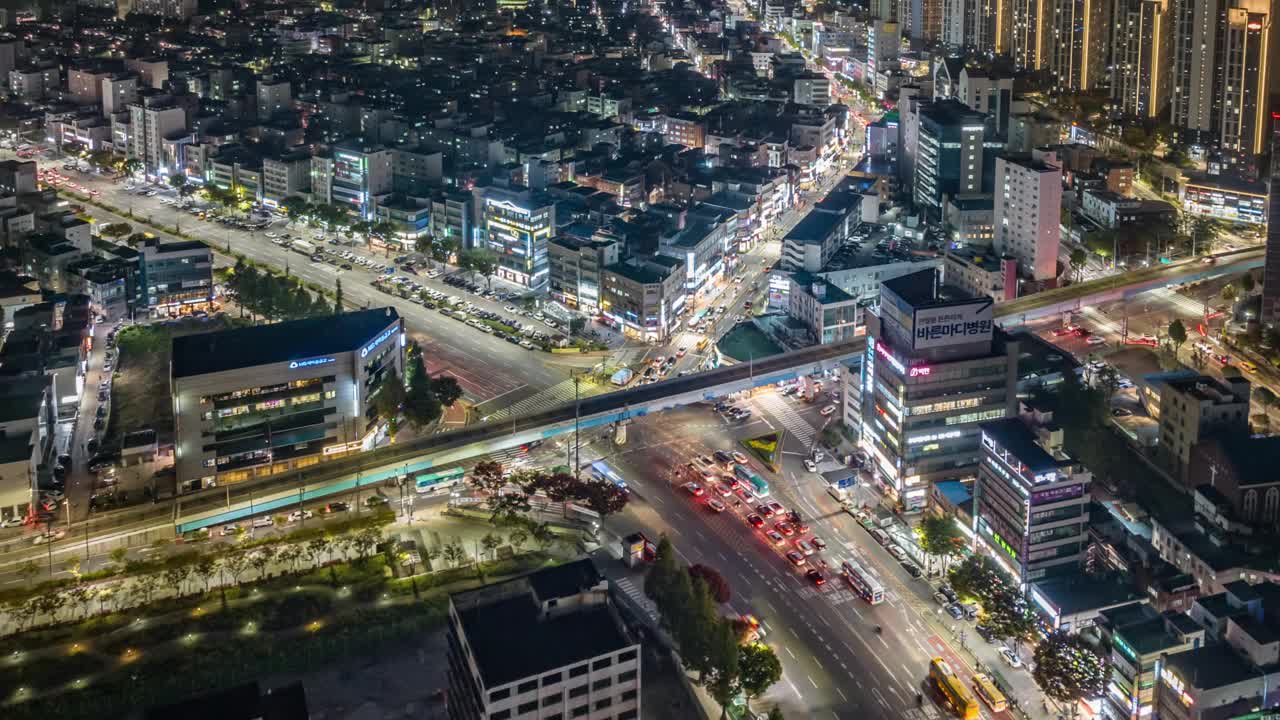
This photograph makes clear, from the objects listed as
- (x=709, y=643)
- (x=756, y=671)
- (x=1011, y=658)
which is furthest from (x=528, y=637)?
(x=1011, y=658)

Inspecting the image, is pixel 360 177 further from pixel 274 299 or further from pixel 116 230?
pixel 274 299

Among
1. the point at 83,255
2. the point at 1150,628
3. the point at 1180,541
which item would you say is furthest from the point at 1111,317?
the point at 83,255

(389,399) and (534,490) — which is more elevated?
(389,399)

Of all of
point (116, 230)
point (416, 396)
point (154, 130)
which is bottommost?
point (416, 396)

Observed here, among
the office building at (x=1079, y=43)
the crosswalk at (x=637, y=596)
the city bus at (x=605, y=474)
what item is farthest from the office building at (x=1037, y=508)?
the office building at (x=1079, y=43)

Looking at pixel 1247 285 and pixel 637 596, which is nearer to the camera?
pixel 637 596

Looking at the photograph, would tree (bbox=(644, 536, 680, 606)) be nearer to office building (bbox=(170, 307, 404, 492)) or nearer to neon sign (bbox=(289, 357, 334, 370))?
office building (bbox=(170, 307, 404, 492))

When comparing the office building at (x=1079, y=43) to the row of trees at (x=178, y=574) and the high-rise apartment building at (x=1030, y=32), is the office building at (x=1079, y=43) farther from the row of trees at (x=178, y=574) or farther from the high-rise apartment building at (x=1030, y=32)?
the row of trees at (x=178, y=574)

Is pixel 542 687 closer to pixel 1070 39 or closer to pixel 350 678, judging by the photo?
pixel 350 678
